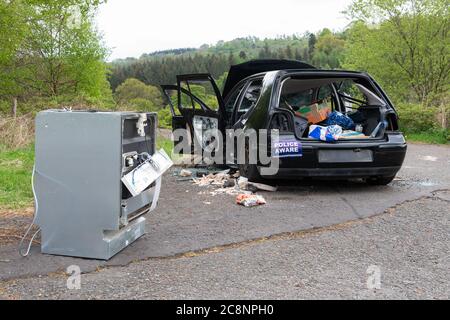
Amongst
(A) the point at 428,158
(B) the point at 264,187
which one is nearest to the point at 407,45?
(A) the point at 428,158

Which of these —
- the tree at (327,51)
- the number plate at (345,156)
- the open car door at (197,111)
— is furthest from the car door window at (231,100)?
the tree at (327,51)

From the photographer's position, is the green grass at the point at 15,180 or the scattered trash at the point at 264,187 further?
the scattered trash at the point at 264,187

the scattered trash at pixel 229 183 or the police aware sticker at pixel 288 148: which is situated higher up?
the police aware sticker at pixel 288 148

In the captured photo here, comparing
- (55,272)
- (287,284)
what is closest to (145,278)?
(55,272)

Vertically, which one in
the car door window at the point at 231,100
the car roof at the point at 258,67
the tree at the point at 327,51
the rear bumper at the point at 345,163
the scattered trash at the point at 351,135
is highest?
the tree at the point at 327,51

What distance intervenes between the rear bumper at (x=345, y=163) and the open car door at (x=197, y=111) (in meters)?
1.55

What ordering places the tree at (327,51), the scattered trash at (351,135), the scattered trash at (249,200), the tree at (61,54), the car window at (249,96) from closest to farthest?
the scattered trash at (249,200) → the scattered trash at (351,135) → the car window at (249,96) → the tree at (61,54) → the tree at (327,51)

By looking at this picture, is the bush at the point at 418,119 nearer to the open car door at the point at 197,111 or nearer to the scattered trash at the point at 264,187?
the open car door at the point at 197,111

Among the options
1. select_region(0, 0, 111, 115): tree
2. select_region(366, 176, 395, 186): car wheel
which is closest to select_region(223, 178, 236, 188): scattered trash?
select_region(366, 176, 395, 186): car wheel

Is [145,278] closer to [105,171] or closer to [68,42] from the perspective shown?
[105,171]

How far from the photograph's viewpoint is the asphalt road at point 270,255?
268cm

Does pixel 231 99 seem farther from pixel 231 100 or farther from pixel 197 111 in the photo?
pixel 197 111

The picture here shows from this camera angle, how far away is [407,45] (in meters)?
21.7

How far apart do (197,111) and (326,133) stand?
2338 mm
